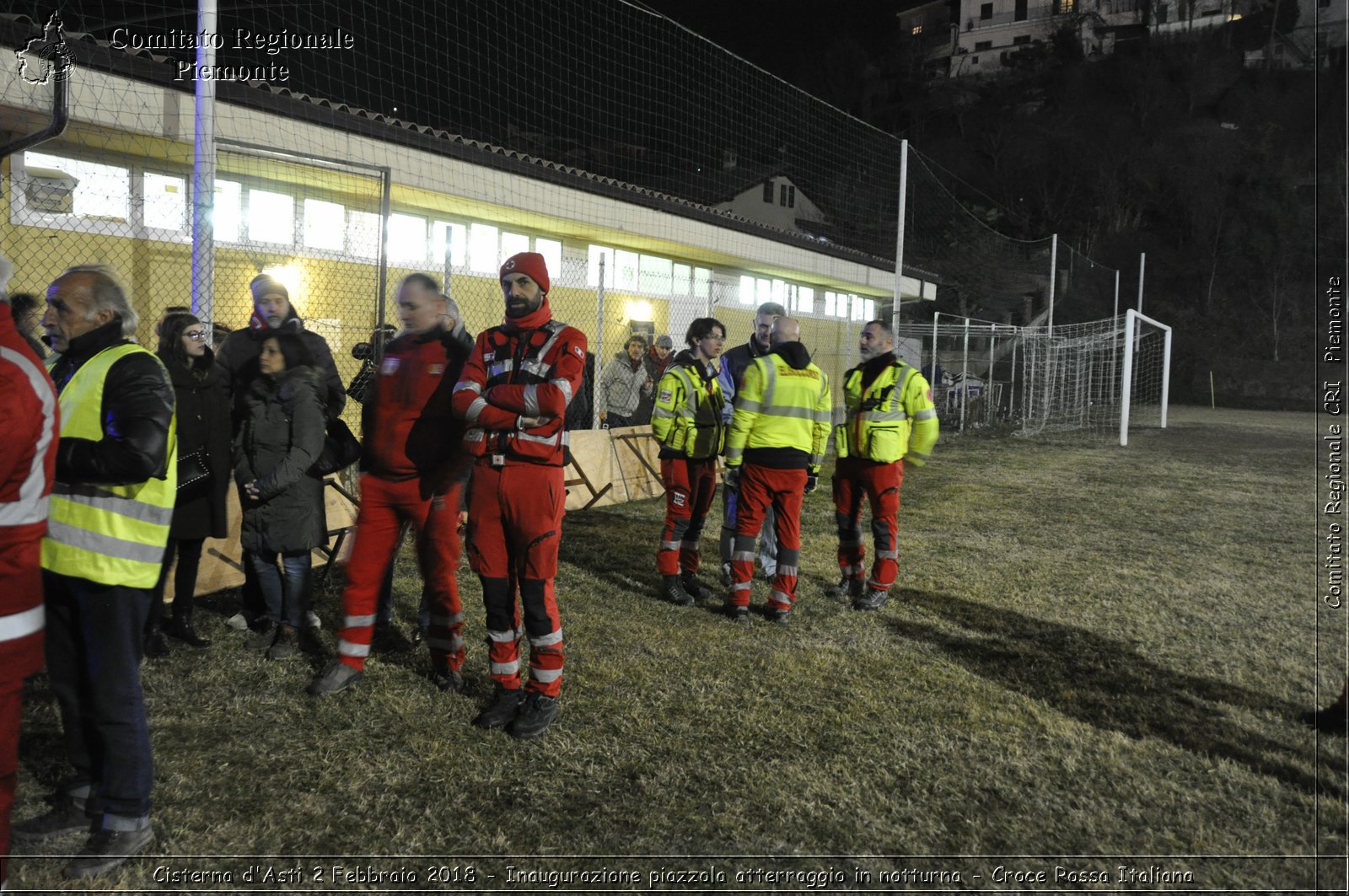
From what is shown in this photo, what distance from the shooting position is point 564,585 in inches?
256

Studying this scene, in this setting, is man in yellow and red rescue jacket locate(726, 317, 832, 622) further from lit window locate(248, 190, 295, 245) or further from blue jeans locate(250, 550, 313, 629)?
lit window locate(248, 190, 295, 245)

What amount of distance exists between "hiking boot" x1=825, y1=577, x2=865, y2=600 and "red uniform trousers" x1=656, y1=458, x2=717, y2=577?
1.03m

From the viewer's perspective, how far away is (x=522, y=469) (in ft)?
12.9

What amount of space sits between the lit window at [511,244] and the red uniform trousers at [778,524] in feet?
31.5

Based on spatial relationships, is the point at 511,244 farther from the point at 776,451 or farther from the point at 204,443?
the point at 204,443

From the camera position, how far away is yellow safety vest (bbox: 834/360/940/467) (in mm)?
6152

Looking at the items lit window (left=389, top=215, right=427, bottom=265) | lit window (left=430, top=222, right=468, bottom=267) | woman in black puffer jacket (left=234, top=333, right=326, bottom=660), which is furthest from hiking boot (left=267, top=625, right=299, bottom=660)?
lit window (left=430, top=222, right=468, bottom=267)

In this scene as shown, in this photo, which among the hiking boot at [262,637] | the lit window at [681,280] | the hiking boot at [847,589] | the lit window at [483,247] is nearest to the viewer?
the hiking boot at [262,637]

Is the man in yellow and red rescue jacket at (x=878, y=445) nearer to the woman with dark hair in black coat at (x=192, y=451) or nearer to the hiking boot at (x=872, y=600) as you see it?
the hiking boot at (x=872, y=600)

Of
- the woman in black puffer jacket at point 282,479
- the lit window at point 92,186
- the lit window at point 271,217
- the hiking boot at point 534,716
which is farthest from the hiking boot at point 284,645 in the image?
the lit window at point 271,217

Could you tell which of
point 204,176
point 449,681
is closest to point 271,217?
point 204,176

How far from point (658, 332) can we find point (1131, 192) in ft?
138

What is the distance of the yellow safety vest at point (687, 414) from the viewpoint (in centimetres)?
633

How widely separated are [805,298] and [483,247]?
1155cm
